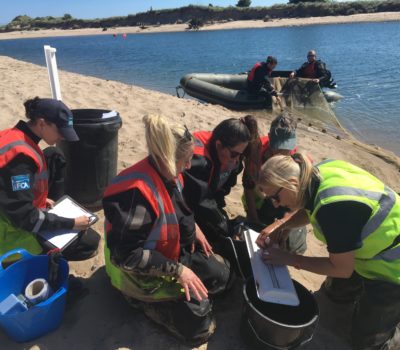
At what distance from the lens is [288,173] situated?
7.52 ft

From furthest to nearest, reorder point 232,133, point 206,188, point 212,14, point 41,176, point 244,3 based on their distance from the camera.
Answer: point 244,3 < point 212,14 < point 206,188 < point 232,133 < point 41,176

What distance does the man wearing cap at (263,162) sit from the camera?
3.45 m

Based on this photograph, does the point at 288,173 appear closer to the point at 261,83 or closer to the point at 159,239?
the point at 159,239

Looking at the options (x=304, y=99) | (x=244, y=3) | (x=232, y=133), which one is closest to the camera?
(x=232, y=133)

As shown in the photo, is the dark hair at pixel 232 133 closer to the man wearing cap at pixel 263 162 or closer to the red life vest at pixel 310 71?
the man wearing cap at pixel 263 162

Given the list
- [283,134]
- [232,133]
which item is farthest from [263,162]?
[232,133]

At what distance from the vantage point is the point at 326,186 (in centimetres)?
238

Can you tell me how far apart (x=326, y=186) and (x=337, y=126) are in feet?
25.0

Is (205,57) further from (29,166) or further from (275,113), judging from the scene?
(29,166)

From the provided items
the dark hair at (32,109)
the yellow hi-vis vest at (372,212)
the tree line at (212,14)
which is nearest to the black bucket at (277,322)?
the yellow hi-vis vest at (372,212)

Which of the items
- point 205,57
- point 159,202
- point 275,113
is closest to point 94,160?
point 159,202

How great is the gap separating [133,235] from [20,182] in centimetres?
96

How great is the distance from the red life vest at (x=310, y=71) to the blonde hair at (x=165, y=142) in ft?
35.4

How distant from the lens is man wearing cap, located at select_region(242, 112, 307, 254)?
345 centimetres
